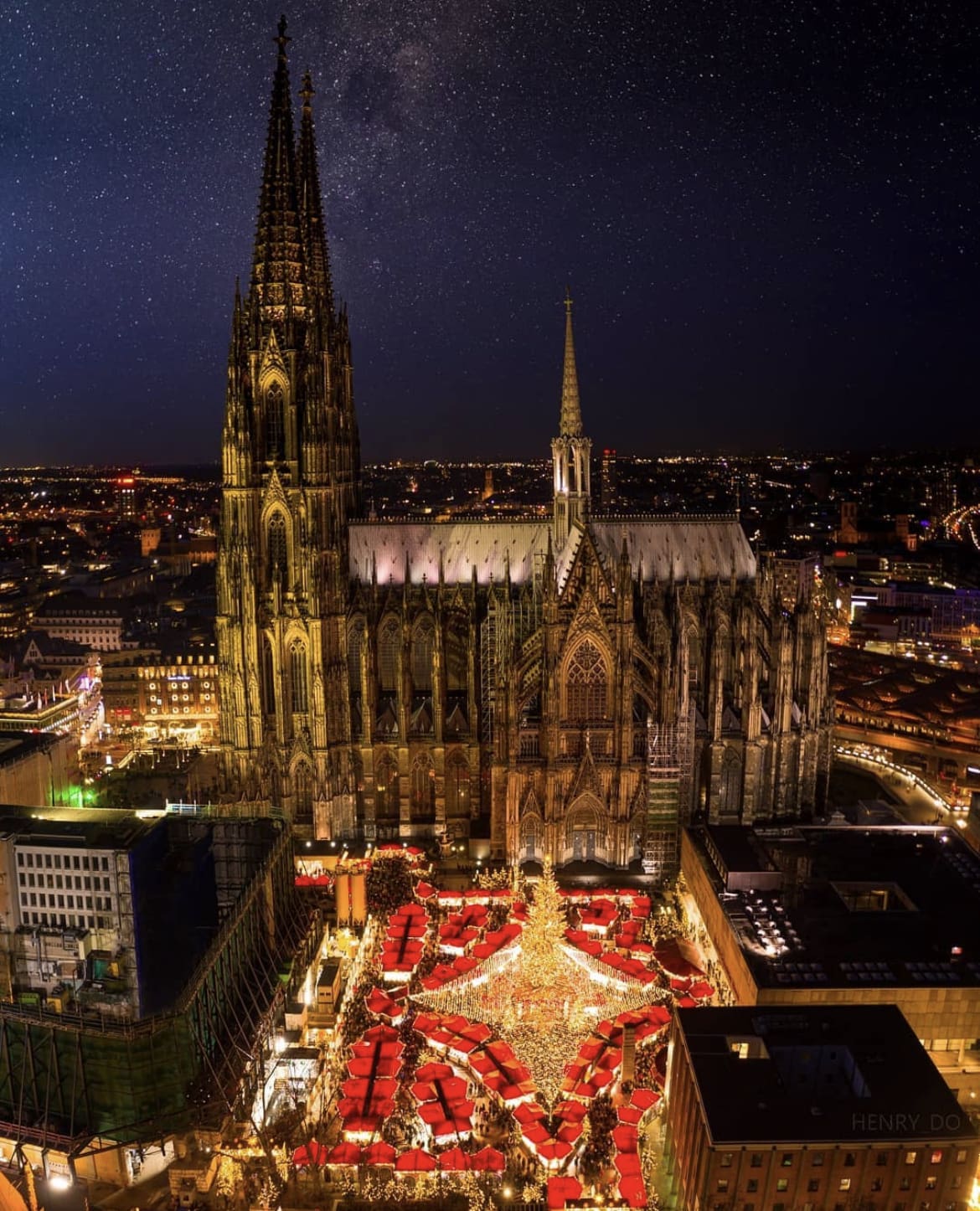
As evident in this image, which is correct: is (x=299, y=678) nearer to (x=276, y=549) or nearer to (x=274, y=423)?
(x=276, y=549)

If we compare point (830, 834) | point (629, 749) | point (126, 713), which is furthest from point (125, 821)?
point (126, 713)

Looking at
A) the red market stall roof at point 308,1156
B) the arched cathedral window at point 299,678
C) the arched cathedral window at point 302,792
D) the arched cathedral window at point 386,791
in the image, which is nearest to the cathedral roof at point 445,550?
the arched cathedral window at point 299,678

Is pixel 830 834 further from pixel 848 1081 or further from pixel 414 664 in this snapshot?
pixel 414 664

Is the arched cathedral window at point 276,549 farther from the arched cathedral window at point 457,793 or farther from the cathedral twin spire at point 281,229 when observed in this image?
the arched cathedral window at point 457,793

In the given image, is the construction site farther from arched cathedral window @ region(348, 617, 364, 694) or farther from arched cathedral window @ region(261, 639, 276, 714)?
arched cathedral window @ region(348, 617, 364, 694)

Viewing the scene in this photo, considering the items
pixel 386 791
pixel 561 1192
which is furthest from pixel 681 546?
pixel 561 1192
